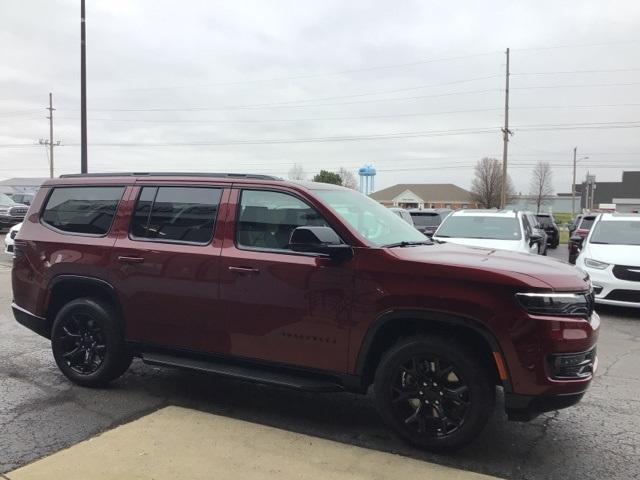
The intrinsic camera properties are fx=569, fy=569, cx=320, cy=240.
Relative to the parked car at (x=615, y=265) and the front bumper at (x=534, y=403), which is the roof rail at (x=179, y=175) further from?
the parked car at (x=615, y=265)

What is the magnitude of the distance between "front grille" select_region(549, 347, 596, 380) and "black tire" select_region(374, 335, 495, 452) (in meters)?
0.43

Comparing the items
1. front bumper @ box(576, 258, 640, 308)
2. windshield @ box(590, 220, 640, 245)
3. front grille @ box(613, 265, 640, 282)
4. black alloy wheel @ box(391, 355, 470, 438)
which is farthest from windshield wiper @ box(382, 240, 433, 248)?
windshield @ box(590, 220, 640, 245)

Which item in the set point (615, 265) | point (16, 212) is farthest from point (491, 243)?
point (16, 212)

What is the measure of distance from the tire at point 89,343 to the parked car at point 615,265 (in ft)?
22.2

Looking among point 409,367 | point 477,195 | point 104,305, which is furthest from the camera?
point 477,195

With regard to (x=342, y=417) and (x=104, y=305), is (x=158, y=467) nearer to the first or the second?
(x=342, y=417)

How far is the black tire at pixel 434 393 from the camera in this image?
3705 millimetres

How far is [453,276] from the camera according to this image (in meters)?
3.73

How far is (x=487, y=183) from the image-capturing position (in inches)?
2955

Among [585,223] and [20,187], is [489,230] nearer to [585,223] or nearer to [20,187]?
[585,223]

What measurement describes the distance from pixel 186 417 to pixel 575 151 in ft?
244

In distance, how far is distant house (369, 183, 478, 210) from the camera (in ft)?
318

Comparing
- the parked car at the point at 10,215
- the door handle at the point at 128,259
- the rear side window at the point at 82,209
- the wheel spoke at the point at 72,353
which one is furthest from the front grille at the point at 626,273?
Answer: the parked car at the point at 10,215

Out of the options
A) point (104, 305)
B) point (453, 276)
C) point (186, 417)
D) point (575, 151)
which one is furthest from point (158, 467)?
point (575, 151)
